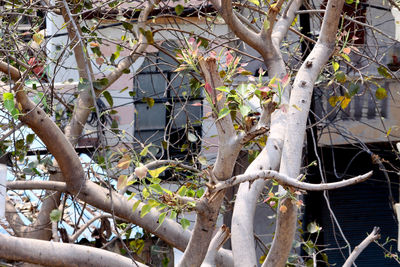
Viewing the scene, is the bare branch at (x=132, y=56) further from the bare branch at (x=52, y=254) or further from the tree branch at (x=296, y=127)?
the tree branch at (x=296, y=127)

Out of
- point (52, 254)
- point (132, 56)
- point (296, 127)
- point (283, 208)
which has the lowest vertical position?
point (52, 254)

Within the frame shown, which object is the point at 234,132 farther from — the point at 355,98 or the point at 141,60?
the point at 141,60

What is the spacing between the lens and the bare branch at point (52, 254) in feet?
11.4

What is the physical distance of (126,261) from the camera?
382 cm

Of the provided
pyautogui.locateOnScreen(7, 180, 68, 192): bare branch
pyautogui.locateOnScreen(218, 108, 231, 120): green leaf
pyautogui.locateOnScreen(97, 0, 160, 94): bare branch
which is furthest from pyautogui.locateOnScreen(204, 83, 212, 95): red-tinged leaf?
pyautogui.locateOnScreen(97, 0, 160, 94): bare branch

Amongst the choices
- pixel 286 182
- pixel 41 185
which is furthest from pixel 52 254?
pixel 286 182

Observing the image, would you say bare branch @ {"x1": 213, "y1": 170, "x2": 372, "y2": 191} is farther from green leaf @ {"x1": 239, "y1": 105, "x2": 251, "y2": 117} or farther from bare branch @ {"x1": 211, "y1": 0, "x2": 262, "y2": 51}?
bare branch @ {"x1": 211, "y1": 0, "x2": 262, "y2": 51}

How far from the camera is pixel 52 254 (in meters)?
3.58

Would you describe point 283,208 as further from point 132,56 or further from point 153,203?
point 132,56

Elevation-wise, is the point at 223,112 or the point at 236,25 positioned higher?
the point at 236,25

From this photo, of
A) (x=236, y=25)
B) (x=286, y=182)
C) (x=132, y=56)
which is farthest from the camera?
(x=132, y=56)

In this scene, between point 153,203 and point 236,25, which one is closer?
point 153,203

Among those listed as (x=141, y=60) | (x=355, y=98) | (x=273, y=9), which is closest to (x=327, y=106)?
(x=355, y=98)

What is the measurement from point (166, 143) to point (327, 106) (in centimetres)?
302
